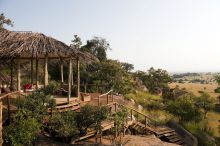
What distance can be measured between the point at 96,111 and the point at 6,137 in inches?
171

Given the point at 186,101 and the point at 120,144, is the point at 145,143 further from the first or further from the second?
the point at 186,101

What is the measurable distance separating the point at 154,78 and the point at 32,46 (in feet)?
111

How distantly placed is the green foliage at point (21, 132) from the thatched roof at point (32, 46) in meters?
4.51

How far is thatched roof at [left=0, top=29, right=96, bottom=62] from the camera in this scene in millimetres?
16406

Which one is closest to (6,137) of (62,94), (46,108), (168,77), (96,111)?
(46,108)

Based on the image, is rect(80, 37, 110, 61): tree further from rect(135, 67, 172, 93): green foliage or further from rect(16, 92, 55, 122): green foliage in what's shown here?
rect(16, 92, 55, 122): green foliage

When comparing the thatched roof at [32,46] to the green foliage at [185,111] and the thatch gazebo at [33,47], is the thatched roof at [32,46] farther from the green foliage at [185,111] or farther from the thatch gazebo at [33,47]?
the green foliage at [185,111]

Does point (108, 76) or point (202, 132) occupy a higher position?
point (108, 76)

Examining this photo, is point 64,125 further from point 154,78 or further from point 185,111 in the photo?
point 154,78

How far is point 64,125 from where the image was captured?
14.3m

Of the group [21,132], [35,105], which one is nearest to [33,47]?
[35,105]

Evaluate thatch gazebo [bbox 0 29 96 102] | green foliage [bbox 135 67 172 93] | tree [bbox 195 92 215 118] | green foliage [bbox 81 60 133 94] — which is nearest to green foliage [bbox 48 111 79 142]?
thatch gazebo [bbox 0 29 96 102]

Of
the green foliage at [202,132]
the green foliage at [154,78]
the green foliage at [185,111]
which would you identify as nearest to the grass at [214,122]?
the green foliage at [202,132]

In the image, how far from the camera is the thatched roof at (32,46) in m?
16.4
